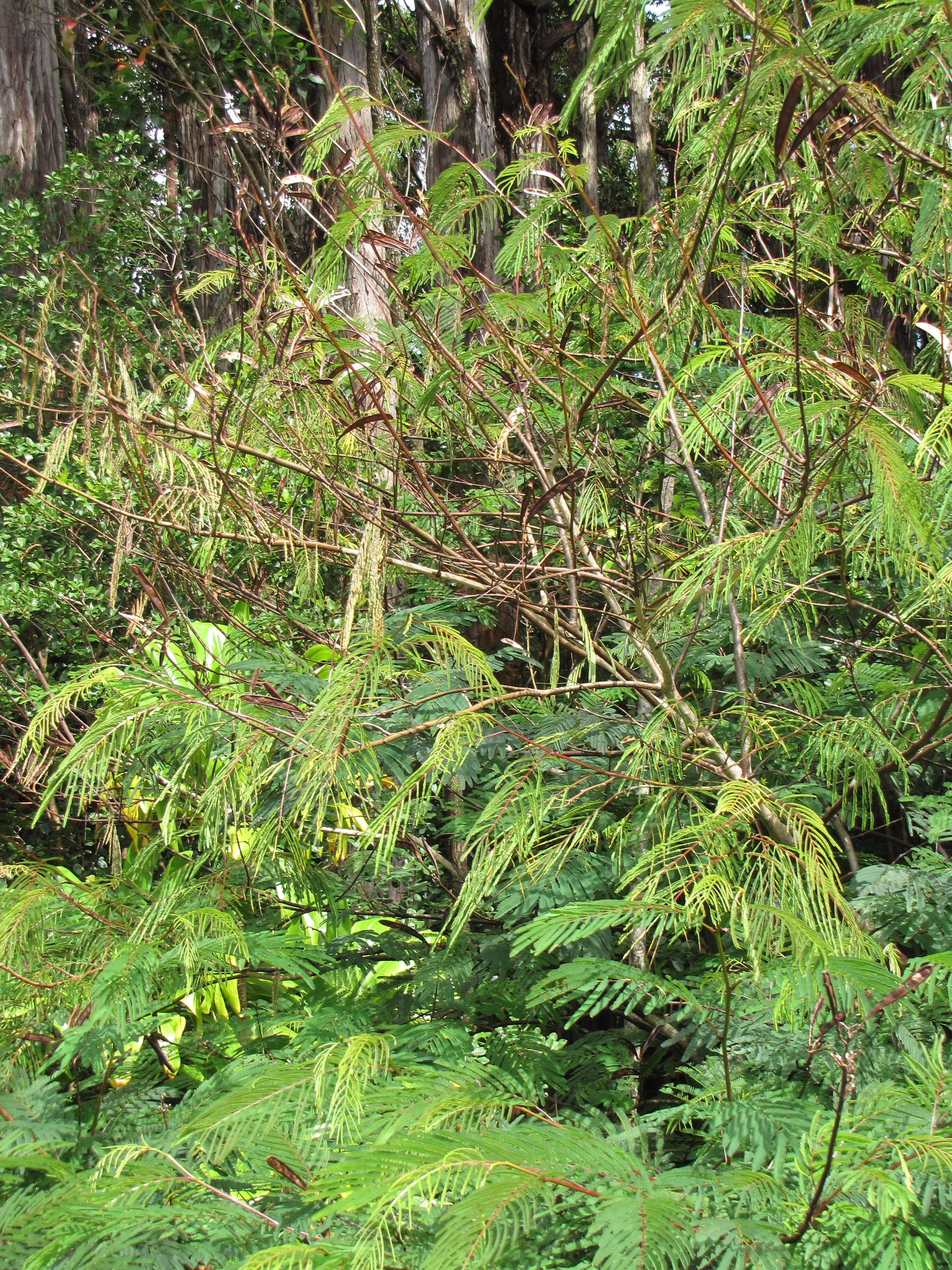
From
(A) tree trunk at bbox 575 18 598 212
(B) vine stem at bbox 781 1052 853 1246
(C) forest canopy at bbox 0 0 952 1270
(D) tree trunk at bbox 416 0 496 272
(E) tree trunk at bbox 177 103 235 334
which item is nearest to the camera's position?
(B) vine stem at bbox 781 1052 853 1246

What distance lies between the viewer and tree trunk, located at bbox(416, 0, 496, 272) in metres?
4.37

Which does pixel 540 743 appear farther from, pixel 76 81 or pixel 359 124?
pixel 76 81

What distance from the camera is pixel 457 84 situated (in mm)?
4438

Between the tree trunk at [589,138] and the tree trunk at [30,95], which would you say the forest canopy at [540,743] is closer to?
the tree trunk at [589,138]

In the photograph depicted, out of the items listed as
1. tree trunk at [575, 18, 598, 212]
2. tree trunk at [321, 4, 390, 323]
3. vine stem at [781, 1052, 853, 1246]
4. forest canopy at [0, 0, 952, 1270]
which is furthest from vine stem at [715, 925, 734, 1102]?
tree trunk at [575, 18, 598, 212]

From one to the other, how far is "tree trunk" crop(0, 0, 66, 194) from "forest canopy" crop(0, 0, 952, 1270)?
2.74 m

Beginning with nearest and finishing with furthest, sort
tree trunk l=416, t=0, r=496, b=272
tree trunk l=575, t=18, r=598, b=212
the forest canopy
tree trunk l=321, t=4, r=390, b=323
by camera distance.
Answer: the forest canopy → tree trunk l=321, t=4, r=390, b=323 → tree trunk l=416, t=0, r=496, b=272 → tree trunk l=575, t=18, r=598, b=212

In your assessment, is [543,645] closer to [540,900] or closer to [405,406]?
[405,406]

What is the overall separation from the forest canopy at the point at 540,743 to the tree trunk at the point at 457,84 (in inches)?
71.9

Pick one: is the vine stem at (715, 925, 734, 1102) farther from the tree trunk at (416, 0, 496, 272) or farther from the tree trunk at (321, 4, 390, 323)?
the tree trunk at (416, 0, 496, 272)

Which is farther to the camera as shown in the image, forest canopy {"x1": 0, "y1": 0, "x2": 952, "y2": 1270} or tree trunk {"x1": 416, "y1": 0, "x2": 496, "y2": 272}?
tree trunk {"x1": 416, "y1": 0, "x2": 496, "y2": 272}

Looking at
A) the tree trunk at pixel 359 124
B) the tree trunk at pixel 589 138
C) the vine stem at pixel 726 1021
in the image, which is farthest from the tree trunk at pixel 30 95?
the vine stem at pixel 726 1021

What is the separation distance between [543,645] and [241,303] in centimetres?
376

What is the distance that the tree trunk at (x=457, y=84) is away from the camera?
4.37 meters
